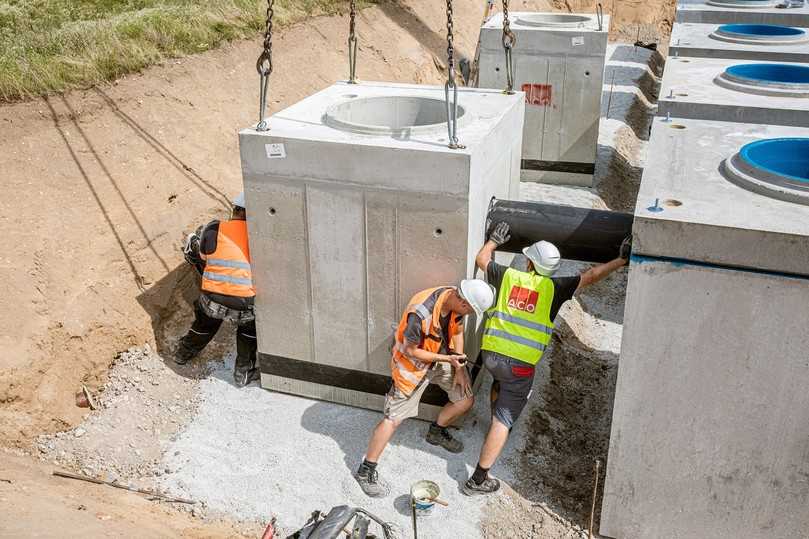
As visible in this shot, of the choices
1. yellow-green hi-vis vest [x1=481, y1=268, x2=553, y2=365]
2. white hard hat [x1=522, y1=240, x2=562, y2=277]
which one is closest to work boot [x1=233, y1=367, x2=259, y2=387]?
yellow-green hi-vis vest [x1=481, y1=268, x2=553, y2=365]

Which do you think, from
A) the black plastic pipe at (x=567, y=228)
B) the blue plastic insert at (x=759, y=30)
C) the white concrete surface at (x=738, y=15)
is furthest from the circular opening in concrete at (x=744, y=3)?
the black plastic pipe at (x=567, y=228)

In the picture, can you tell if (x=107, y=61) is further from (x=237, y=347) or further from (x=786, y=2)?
(x=786, y=2)

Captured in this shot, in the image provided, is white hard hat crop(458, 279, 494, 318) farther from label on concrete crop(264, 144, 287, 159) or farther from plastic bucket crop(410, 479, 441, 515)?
label on concrete crop(264, 144, 287, 159)

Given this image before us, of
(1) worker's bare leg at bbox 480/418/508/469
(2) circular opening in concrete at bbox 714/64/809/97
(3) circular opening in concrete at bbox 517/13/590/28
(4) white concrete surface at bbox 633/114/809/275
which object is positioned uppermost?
(3) circular opening in concrete at bbox 517/13/590/28

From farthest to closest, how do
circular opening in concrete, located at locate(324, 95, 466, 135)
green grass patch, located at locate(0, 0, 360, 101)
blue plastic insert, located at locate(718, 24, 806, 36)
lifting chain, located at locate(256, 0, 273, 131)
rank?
blue plastic insert, located at locate(718, 24, 806, 36) < green grass patch, located at locate(0, 0, 360, 101) < circular opening in concrete, located at locate(324, 95, 466, 135) < lifting chain, located at locate(256, 0, 273, 131)

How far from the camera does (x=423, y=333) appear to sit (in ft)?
19.9

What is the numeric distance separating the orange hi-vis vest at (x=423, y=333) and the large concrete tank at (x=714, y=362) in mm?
1428

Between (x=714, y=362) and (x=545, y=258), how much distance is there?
1.51 metres

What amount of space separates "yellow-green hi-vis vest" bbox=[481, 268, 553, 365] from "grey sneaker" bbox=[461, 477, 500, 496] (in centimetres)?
103

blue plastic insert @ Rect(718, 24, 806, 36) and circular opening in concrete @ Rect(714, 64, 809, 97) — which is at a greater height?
blue plastic insert @ Rect(718, 24, 806, 36)

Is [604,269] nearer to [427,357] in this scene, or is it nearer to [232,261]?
[427,357]

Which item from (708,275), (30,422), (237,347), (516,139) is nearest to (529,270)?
(708,275)

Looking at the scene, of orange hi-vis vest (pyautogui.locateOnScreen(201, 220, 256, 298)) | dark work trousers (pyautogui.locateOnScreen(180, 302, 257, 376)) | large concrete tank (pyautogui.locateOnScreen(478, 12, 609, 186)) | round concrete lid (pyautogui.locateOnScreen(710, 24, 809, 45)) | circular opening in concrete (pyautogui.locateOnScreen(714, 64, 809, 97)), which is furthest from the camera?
large concrete tank (pyautogui.locateOnScreen(478, 12, 609, 186))

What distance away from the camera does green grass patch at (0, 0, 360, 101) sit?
9.81 m
